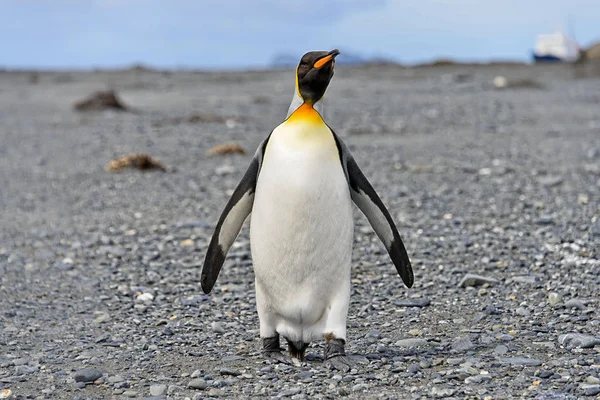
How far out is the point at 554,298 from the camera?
16.3 ft

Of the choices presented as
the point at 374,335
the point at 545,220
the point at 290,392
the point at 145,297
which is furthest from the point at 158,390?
the point at 545,220

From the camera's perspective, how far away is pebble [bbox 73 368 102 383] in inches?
154

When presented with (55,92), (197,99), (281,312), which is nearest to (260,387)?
(281,312)

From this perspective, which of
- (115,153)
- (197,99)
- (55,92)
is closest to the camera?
(115,153)

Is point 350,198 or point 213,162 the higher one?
point 350,198

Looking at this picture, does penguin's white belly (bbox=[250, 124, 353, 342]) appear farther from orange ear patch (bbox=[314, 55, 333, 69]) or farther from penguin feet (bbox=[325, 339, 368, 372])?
orange ear patch (bbox=[314, 55, 333, 69])

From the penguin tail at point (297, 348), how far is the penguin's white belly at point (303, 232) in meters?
0.06

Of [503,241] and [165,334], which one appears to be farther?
[503,241]

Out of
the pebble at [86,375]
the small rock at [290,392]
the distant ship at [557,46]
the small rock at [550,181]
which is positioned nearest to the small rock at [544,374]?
the small rock at [290,392]

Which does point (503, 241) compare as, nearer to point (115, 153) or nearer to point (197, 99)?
point (115, 153)

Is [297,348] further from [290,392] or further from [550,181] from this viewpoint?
[550,181]

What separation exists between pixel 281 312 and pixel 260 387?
0.51 meters

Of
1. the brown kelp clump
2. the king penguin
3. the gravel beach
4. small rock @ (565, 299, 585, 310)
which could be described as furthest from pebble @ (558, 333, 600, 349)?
the brown kelp clump

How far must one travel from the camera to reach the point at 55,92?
2759cm
